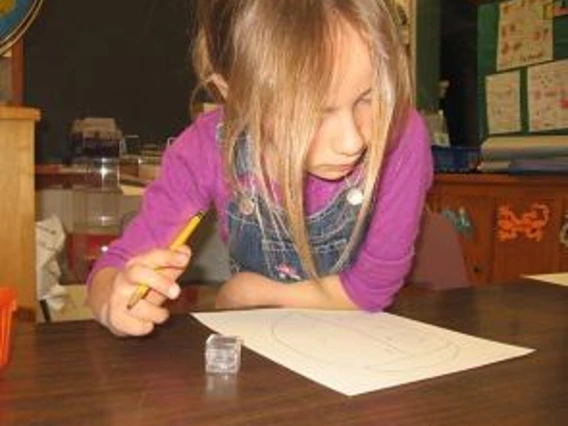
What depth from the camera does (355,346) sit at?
1.85 feet

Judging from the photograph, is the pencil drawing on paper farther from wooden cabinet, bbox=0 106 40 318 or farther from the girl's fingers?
wooden cabinet, bbox=0 106 40 318

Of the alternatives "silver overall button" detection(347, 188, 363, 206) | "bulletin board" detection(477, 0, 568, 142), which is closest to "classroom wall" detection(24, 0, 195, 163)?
"bulletin board" detection(477, 0, 568, 142)

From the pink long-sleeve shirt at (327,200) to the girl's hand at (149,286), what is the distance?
0.22 metres

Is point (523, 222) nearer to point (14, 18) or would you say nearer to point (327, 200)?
point (327, 200)

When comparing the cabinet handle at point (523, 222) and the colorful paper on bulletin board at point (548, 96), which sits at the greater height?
the colorful paper on bulletin board at point (548, 96)

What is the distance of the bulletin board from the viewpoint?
1.90 meters

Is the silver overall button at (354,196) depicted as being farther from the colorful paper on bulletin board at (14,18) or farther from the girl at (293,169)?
the colorful paper on bulletin board at (14,18)

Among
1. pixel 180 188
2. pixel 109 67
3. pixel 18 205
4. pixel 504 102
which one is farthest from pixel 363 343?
pixel 109 67

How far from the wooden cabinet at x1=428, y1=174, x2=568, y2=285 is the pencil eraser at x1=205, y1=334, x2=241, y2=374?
1233mm

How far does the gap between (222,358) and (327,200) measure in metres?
0.41

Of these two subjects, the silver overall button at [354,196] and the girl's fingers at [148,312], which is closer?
the girl's fingers at [148,312]

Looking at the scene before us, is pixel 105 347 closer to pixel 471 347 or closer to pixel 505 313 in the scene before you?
pixel 471 347

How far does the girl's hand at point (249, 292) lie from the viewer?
784 millimetres

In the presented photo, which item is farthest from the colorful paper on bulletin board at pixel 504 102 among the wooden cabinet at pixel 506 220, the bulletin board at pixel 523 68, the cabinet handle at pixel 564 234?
the cabinet handle at pixel 564 234
